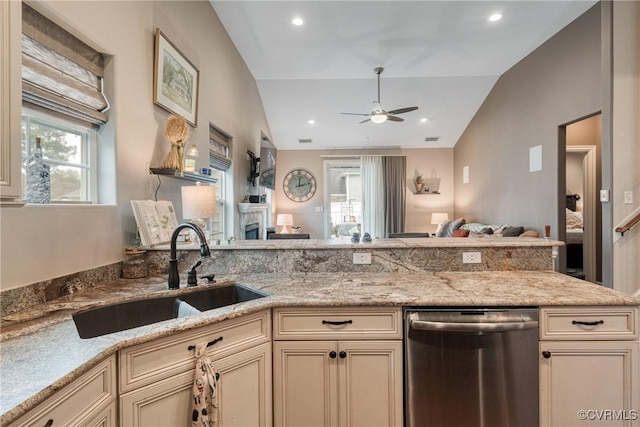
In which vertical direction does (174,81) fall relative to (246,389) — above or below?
above

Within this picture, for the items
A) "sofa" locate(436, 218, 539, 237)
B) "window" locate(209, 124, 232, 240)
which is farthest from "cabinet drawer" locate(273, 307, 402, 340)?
"sofa" locate(436, 218, 539, 237)

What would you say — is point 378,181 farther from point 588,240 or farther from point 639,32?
point 639,32

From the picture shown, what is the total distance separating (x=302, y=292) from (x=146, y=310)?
2.60 feet

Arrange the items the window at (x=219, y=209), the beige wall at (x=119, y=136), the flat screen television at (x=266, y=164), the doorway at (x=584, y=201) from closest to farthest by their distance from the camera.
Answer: the beige wall at (x=119, y=136)
the window at (x=219, y=209)
the doorway at (x=584, y=201)
the flat screen television at (x=266, y=164)

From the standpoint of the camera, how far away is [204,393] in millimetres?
1144

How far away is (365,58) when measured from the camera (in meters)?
4.31

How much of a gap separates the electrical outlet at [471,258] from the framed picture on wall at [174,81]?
2.41 metres

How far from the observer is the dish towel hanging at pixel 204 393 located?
113 cm

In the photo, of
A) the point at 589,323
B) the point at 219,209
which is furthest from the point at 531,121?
the point at 219,209

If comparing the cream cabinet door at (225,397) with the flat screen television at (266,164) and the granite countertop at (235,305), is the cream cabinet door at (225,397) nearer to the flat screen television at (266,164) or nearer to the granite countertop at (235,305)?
the granite countertop at (235,305)

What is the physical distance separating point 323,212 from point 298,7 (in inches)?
182

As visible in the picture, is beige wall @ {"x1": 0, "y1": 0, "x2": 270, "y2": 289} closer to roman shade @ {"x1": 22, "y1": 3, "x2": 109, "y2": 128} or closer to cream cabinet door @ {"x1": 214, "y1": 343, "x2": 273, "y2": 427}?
roman shade @ {"x1": 22, "y1": 3, "x2": 109, "y2": 128}

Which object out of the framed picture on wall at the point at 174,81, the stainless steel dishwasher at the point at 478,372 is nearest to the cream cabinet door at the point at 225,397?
the stainless steel dishwasher at the point at 478,372

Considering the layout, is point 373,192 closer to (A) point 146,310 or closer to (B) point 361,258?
(B) point 361,258
